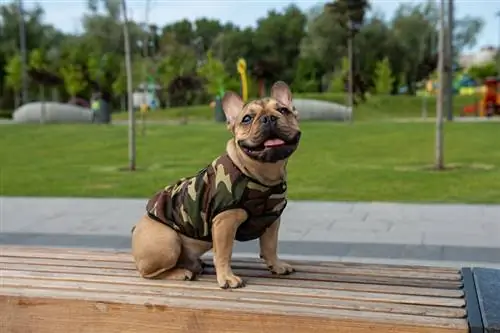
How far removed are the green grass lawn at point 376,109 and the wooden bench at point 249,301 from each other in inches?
1252

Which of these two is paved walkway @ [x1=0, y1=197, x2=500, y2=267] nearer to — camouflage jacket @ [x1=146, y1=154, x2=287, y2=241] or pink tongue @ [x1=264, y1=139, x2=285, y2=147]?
camouflage jacket @ [x1=146, y1=154, x2=287, y2=241]

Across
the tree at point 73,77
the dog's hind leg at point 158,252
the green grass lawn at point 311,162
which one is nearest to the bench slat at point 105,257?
the dog's hind leg at point 158,252

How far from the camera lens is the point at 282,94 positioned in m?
3.35

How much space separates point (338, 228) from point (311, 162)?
6.81 m

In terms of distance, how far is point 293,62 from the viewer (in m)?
57.2

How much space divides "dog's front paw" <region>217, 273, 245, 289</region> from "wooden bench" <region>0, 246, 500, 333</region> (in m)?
0.04

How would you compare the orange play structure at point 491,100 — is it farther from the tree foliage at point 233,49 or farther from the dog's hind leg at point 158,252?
the dog's hind leg at point 158,252

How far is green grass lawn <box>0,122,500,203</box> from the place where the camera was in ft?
35.1

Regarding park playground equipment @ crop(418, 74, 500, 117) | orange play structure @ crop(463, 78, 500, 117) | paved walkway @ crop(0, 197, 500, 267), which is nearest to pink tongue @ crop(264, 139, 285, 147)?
paved walkway @ crop(0, 197, 500, 267)

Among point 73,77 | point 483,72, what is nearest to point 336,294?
point 73,77

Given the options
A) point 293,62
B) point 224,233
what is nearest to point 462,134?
point 224,233

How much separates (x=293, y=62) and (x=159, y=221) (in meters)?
54.6

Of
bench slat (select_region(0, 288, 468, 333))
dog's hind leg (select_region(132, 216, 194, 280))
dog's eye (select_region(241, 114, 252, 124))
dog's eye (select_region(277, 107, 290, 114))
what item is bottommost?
bench slat (select_region(0, 288, 468, 333))

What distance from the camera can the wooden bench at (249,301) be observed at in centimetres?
294
